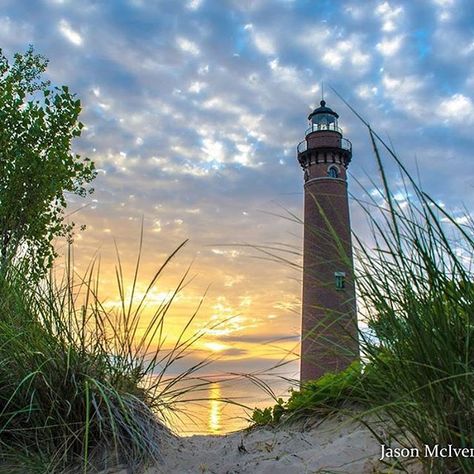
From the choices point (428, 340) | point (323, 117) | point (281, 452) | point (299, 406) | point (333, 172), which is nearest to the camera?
point (428, 340)

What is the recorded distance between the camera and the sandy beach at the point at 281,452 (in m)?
2.34

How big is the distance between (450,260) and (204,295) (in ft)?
5.01

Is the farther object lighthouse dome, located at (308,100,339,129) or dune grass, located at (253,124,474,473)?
lighthouse dome, located at (308,100,339,129)

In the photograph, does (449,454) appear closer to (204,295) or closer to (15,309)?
(204,295)

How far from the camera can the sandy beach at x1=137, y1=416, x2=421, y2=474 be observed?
2.34 meters

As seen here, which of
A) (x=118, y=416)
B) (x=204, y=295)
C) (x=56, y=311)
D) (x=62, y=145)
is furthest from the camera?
(x=62, y=145)

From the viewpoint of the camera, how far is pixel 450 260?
1712 mm

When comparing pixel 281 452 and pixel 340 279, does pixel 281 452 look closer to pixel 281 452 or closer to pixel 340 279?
pixel 281 452

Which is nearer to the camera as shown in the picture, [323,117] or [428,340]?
[428,340]

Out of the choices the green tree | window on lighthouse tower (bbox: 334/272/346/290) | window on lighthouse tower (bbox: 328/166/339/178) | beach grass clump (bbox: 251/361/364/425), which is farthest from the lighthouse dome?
window on lighthouse tower (bbox: 334/272/346/290)

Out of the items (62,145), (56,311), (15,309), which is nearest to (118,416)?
(56,311)

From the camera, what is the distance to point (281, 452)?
2.78 metres

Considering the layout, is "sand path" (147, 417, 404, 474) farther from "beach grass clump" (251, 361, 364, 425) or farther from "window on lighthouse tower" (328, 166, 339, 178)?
"window on lighthouse tower" (328, 166, 339, 178)

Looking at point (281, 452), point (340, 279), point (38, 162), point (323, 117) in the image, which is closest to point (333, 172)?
point (323, 117)
